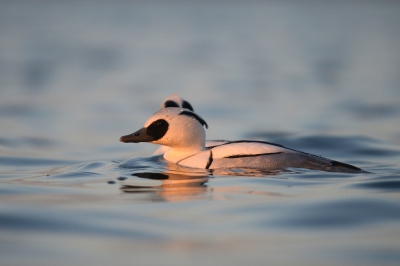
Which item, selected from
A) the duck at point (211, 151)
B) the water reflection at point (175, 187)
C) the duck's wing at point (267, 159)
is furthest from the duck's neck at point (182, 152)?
the water reflection at point (175, 187)

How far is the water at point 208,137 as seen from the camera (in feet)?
20.6

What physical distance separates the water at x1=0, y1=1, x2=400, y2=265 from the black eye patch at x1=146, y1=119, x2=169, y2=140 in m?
0.48

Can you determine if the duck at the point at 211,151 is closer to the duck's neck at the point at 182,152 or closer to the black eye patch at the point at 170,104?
the duck's neck at the point at 182,152

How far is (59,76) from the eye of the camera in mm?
23625

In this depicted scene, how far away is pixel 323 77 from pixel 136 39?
1318 cm

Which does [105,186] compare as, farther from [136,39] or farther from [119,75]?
[136,39]

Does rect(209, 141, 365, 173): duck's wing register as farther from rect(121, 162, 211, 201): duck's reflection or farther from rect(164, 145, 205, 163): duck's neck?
rect(164, 145, 205, 163): duck's neck

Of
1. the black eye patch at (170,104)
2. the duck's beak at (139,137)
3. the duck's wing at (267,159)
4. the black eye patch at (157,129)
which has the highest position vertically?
the black eye patch at (170,104)

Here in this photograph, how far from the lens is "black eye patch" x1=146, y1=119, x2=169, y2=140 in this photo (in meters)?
10.8

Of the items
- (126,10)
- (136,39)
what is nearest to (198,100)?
(136,39)

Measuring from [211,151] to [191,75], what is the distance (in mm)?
13595

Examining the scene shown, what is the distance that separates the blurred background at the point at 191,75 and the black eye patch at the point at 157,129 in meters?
1.86

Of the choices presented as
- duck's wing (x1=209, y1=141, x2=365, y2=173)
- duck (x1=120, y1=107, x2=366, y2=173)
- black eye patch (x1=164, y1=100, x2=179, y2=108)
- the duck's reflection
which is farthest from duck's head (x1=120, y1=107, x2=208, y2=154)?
black eye patch (x1=164, y1=100, x2=179, y2=108)

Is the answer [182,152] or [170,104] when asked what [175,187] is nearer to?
[182,152]
